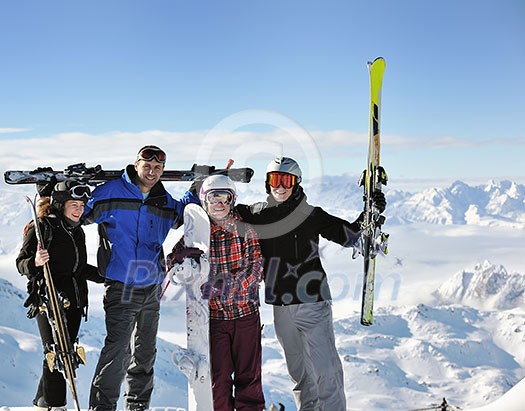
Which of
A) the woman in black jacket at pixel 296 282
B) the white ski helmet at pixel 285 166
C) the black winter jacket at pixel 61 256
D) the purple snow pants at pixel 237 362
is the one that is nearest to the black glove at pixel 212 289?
the purple snow pants at pixel 237 362

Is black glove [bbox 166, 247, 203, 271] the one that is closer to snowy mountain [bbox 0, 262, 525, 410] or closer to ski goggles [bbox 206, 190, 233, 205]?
ski goggles [bbox 206, 190, 233, 205]

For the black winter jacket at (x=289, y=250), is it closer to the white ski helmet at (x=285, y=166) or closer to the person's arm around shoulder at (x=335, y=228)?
A: the person's arm around shoulder at (x=335, y=228)

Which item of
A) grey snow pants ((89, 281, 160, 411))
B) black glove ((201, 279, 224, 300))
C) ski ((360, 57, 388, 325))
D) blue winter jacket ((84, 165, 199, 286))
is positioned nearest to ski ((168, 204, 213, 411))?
black glove ((201, 279, 224, 300))

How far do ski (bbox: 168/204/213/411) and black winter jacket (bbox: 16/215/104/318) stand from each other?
1.18 metres

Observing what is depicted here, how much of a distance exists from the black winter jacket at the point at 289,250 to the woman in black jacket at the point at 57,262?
5.10 ft

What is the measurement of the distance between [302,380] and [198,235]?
169 cm

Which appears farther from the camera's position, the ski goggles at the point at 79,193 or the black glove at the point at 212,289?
the ski goggles at the point at 79,193

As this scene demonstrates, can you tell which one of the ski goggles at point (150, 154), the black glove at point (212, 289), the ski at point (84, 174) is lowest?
the black glove at point (212, 289)

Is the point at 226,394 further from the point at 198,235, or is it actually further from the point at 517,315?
the point at 517,315

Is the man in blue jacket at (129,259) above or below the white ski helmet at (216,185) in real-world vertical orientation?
below

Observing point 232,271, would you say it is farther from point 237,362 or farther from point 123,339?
point 123,339

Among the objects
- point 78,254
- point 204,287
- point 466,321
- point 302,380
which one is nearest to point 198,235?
point 204,287

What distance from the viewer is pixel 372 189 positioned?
5.38m

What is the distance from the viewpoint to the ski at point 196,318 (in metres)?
4.39
